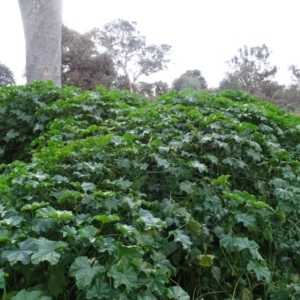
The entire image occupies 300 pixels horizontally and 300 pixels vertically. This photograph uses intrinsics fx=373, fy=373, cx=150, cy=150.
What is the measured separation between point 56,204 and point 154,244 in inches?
17.3

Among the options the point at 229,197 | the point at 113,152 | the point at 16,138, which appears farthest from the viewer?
the point at 16,138

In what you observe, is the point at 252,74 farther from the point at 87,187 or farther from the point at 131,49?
the point at 87,187

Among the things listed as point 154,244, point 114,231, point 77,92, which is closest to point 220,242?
point 154,244

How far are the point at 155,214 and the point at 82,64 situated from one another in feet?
50.2

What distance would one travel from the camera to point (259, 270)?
1.59 metres

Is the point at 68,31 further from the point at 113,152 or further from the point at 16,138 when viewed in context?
the point at 113,152

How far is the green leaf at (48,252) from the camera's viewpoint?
3.66 feet

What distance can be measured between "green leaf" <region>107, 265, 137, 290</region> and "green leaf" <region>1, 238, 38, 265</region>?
0.25m

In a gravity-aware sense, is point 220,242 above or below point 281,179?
below

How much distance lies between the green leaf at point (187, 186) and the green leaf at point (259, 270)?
1.53 ft

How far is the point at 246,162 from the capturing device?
7.79ft

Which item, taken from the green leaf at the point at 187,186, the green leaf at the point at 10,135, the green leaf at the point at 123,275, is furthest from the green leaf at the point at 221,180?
the green leaf at the point at 10,135

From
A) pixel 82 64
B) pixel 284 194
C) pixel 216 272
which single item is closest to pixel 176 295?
pixel 216 272

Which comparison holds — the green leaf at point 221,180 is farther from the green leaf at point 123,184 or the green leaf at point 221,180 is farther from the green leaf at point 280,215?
the green leaf at point 123,184
